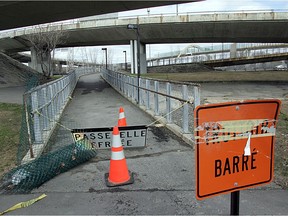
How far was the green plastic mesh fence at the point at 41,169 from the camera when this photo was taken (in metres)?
4.05

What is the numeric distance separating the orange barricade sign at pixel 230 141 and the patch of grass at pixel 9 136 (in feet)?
12.2

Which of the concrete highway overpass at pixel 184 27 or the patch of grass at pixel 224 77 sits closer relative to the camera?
the patch of grass at pixel 224 77

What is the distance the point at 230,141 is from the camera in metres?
2.25

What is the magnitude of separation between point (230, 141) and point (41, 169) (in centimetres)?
306

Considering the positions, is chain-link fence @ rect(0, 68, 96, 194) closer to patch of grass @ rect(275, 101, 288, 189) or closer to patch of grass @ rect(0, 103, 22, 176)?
patch of grass @ rect(0, 103, 22, 176)

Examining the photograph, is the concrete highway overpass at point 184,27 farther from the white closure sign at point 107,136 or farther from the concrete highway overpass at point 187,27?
the white closure sign at point 107,136

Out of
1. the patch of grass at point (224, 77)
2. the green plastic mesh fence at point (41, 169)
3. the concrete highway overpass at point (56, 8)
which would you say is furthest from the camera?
the patch of grass at point (224, 77)

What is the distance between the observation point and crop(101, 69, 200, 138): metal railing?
6.41 meters

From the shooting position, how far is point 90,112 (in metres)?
11.0

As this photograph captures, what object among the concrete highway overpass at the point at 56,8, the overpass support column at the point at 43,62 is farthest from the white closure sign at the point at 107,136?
the overpass support column at the point at 43,62

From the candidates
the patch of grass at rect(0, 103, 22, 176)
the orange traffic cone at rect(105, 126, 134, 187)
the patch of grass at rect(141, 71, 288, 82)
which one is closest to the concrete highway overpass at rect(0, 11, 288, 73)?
the patch of grass at rect(141, 71, 288, 82)

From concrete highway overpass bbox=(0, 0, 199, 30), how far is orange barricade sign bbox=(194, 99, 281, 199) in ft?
55.0

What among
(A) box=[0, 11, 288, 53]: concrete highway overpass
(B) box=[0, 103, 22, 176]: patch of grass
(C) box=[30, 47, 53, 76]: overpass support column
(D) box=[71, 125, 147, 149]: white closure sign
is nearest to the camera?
(B) box=[0, 103, 22, 176]: patch of grass

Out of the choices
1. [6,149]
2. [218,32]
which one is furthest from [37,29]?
[6,149]
